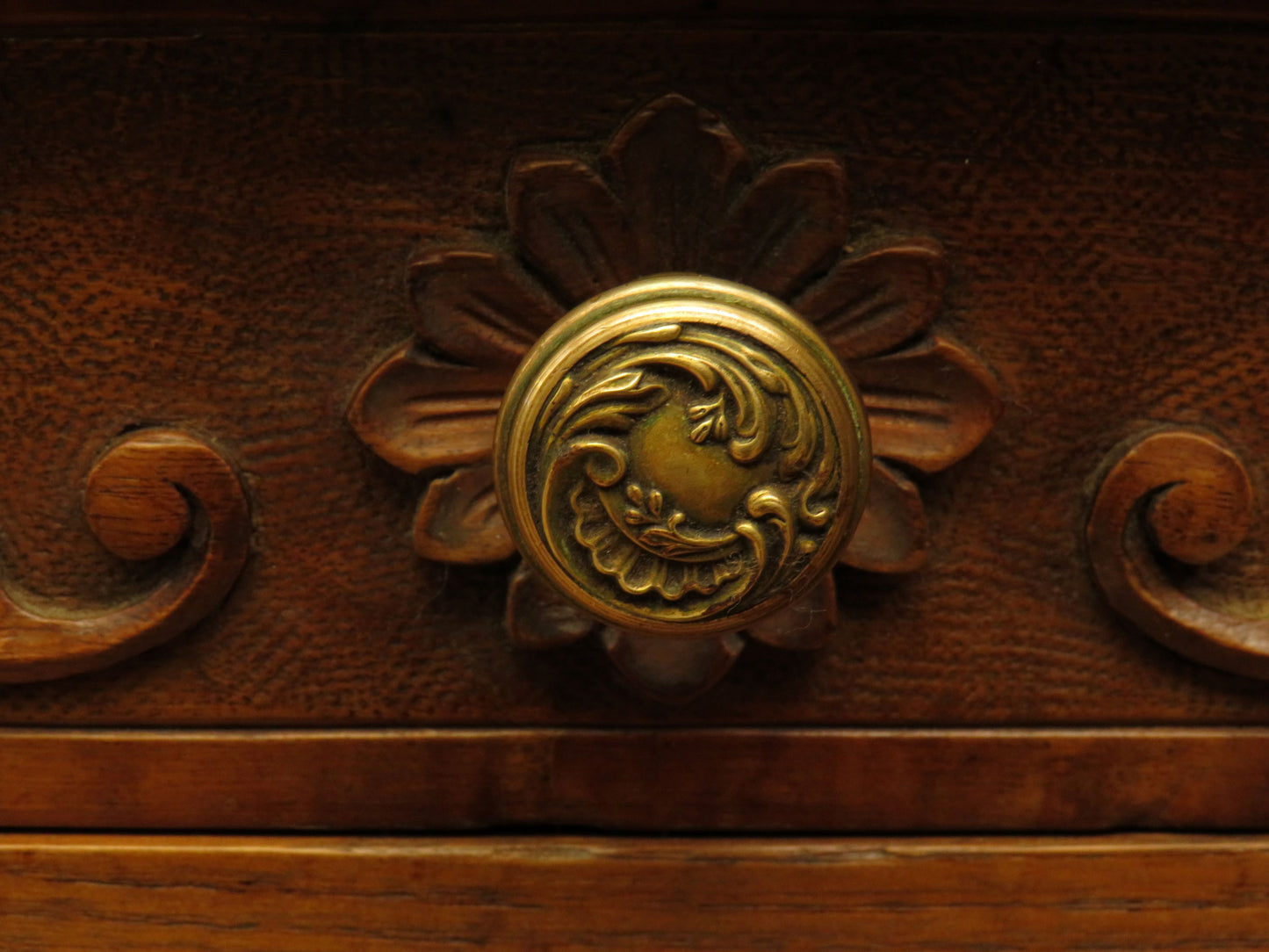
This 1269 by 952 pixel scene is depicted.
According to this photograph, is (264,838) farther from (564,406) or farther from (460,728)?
(564,406)

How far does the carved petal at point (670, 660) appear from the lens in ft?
1.37

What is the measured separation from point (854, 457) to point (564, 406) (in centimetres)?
8

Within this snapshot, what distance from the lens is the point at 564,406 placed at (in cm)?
34

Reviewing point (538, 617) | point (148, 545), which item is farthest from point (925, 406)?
point (148, 545)

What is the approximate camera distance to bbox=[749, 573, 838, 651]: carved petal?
413 mm

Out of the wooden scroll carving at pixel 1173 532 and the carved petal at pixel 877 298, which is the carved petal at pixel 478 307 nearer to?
the carved petal at pixel 877 298

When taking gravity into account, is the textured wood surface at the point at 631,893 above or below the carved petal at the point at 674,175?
below

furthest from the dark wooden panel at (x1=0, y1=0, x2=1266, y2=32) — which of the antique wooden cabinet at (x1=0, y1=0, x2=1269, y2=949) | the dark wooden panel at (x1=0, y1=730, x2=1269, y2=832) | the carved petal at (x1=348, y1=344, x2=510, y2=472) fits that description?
the dark wooden panel at (x1=0, y1=730, x2=1269, y2=832)

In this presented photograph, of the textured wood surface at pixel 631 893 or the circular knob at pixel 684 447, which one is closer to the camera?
the circular knob at pixel 684 447

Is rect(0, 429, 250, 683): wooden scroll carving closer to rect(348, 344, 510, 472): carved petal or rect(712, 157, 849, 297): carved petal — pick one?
rect(348, 344, 510, 472): carved petal

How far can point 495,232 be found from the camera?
0.40 meters

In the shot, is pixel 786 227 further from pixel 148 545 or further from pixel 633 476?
pixel 148 545

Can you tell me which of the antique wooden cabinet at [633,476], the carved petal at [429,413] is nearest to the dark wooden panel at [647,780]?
the antique wooden cabinet at [633,476]

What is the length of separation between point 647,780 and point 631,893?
39mm
